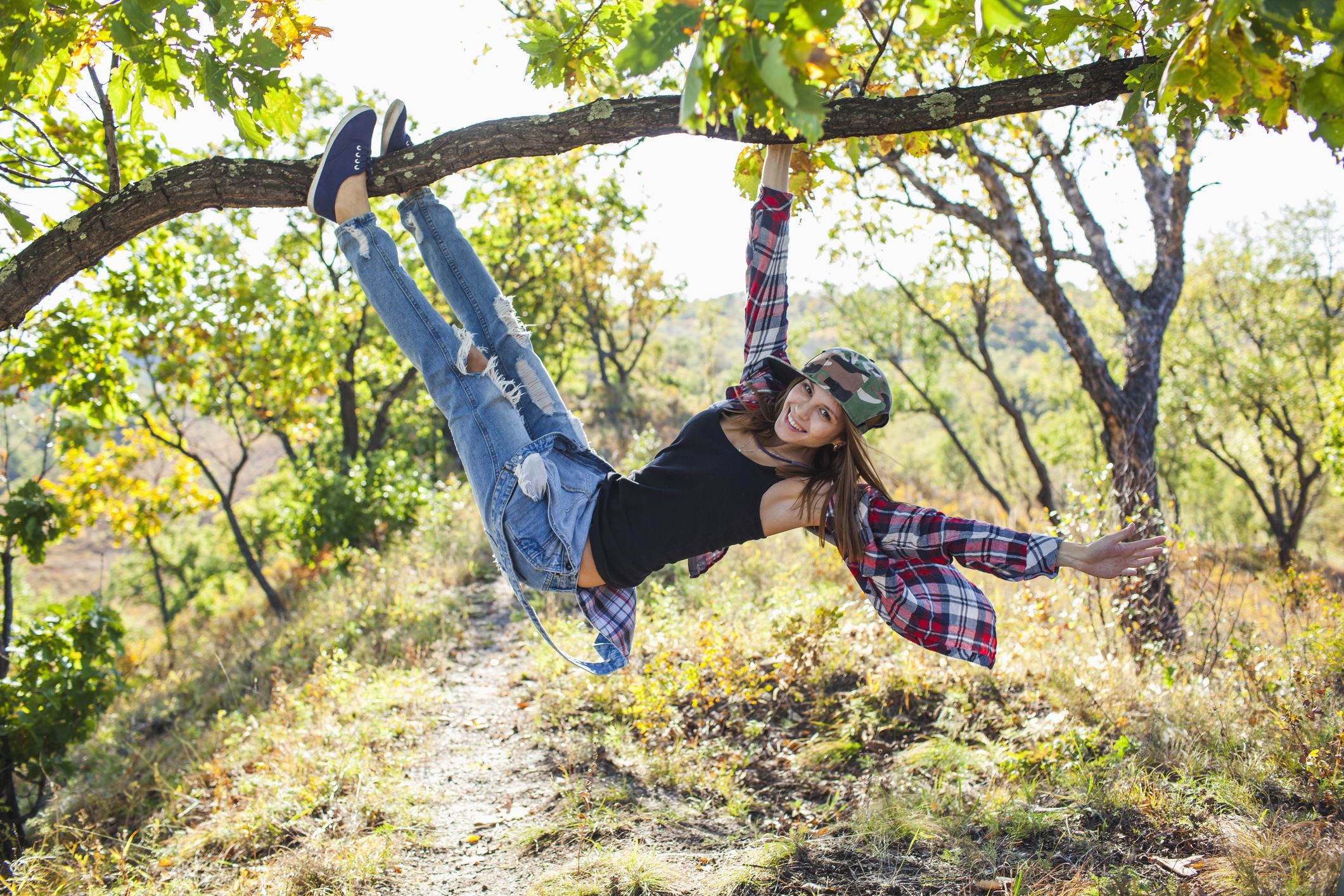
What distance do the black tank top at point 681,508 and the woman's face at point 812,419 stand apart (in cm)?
19

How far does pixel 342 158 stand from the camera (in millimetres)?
3172

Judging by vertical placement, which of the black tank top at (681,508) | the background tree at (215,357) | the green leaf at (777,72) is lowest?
the black tank top at (681,508)

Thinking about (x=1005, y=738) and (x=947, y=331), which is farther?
(x=947, y=331)

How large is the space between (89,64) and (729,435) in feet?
10.1

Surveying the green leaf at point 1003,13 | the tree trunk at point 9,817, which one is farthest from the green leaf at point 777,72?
the tree trunk at point 9,817

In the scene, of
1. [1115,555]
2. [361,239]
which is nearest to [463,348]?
[361,239]

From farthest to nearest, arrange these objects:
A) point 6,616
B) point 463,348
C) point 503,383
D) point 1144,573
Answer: point 6,616
point 1144,573
point 503,383
point 463,348

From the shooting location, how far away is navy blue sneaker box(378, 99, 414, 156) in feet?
11.1

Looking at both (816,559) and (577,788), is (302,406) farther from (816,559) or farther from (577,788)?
(577,788)

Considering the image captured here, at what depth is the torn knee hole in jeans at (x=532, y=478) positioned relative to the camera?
328cm

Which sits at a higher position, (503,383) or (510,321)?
(510,321)

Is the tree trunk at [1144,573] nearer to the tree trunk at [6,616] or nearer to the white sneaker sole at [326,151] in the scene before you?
the white sneaker sole at [326,151]

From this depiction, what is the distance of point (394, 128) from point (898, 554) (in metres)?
2.71

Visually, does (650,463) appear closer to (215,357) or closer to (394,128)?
(394,128)
